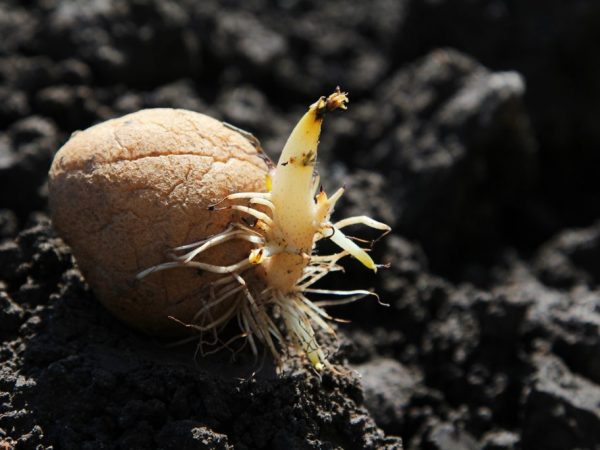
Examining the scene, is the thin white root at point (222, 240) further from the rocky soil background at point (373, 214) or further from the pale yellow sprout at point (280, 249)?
the rocky soil background at point (373, 214)

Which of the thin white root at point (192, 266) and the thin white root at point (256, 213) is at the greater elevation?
the thin white root at point (256, 213)

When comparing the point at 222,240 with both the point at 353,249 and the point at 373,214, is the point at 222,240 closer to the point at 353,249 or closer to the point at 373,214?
the point at 353,249

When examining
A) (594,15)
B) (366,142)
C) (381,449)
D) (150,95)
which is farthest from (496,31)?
(381,449)

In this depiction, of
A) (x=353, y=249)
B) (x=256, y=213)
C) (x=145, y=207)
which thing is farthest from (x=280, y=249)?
(x=145, y=207)

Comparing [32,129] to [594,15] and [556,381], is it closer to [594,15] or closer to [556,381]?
[556,381]

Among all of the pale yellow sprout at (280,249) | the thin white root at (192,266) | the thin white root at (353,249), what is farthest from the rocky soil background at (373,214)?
the thin white root at (353,249)

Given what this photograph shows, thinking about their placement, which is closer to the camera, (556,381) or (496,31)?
(556,381)

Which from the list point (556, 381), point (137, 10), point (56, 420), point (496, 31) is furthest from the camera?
point (496, 31)
